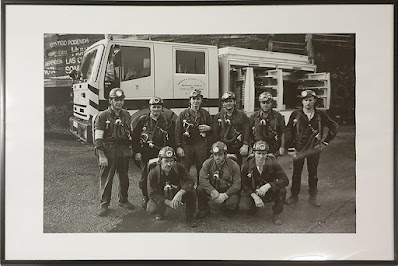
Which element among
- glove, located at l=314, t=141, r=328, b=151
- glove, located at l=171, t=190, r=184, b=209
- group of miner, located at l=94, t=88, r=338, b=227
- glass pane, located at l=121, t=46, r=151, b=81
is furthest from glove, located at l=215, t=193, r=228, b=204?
glass pane, located at l=121, t=46, r=151, b=81

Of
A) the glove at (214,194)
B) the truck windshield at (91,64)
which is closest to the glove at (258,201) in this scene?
the glove at (214,194)

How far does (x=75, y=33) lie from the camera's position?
128 centimetres

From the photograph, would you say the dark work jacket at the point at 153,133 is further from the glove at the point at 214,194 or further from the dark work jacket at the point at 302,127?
the dark work jacket at the point at 302,127

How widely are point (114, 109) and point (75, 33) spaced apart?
257 mm

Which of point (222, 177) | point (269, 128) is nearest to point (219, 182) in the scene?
point (222, 177)

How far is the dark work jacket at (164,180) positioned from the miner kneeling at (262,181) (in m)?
0.17

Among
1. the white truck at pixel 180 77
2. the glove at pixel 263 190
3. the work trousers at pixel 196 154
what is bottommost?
the glove at pixel 263 190

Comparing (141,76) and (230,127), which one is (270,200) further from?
(141,76)

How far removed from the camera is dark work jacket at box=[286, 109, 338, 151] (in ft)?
4.22

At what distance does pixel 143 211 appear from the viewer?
1271mm

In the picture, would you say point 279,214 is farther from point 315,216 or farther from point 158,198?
point 158,198

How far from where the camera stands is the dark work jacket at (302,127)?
1.29m

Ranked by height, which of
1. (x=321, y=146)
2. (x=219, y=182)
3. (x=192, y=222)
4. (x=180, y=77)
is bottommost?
(x=192, y=222)

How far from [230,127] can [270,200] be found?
0.82 ft
